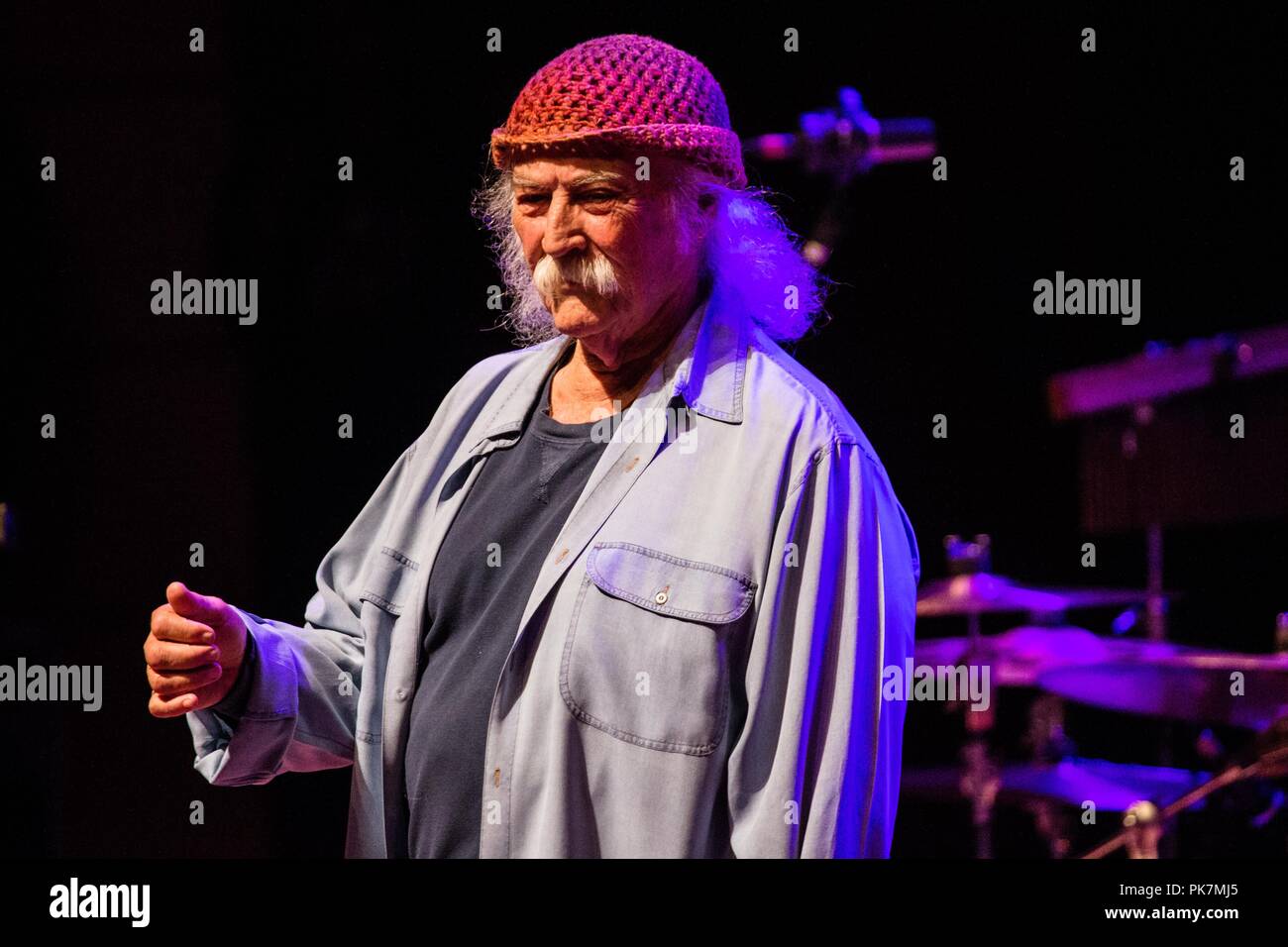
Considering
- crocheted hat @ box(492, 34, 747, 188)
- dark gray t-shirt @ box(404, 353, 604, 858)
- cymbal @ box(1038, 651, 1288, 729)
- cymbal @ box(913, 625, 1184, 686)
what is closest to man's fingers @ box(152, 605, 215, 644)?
dark gray t-shirt @ box(404, 353, 604, 858)

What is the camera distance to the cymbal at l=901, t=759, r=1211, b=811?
2664mm

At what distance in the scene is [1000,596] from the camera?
108 inches

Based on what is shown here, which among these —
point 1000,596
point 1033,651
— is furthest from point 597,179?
point 1033,651

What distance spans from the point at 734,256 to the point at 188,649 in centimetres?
89

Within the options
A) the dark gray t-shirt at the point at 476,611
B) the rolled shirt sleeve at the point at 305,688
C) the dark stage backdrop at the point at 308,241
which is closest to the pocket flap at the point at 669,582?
the dark gray t-shirt at the point at 476,611

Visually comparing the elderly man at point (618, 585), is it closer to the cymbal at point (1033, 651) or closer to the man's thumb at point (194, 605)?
the man's thumb at point (194, 605)

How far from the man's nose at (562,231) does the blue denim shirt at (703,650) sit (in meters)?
0.20

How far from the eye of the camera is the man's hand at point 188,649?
63.7 inches

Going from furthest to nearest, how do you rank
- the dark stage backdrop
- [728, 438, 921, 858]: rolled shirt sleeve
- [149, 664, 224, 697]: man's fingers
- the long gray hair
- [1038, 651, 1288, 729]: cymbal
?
[1038, 651, 1288, 729]: cymbal < the dark stage backdrop < the long gray hair < [149, 664, 224, 697]: man's fingers < [728, 438, 921, 858]: rolled shirt sleeve

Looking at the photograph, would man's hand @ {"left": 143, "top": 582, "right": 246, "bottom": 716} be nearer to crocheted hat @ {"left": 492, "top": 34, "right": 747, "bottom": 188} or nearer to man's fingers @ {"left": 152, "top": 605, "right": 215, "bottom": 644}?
man's fingers @ {"left": 152, "top": 605, "right": 215, "bottom": 644}

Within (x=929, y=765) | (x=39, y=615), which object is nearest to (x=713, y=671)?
(x=39, y=615)

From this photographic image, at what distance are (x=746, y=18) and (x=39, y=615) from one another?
1671mm

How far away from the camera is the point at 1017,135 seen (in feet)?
7.70

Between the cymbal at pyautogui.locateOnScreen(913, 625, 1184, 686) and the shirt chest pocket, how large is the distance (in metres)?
1.29
